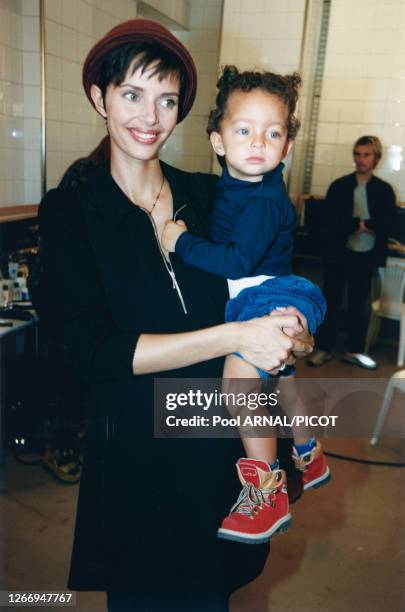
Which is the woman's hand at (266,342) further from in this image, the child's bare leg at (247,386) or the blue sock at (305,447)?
the blue sock at (305,447)

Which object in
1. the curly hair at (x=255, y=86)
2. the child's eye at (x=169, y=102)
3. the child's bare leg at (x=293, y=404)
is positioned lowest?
the child's bare leg at (x=293, y=404)

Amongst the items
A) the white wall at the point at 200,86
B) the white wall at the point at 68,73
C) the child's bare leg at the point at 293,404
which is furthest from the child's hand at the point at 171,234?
the white wall at the point at 200,86

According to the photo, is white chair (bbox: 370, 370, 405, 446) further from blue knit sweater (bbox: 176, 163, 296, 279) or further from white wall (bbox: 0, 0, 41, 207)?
white wall (bbox: 0, 0, 41, 207)

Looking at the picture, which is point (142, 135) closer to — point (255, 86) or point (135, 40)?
point (135, 40)

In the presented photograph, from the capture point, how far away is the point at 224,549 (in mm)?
1076

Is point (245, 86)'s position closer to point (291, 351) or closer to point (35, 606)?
point (291, 351)

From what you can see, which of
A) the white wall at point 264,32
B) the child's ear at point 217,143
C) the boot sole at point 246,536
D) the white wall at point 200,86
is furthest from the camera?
the white wall at point 200,86

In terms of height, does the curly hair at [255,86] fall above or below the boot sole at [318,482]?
above

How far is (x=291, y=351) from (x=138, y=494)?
0.41 metres

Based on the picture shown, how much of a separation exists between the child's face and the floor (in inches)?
57.7

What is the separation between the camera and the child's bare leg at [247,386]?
1032 mm

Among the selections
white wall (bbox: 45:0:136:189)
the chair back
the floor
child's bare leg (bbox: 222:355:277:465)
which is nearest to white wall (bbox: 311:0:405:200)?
the chair back

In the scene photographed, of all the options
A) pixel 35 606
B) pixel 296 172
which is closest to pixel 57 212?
pixel 35 606

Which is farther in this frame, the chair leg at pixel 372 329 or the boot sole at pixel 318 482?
the chair leg at pixel 372 329
